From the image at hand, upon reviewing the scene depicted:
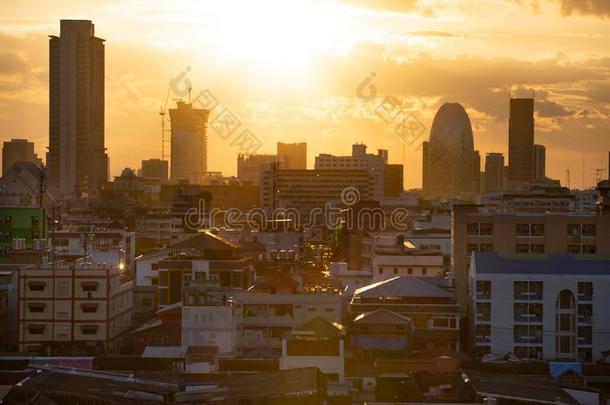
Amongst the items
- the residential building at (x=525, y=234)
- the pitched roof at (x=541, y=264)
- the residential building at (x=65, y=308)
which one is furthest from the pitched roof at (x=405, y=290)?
the residential building at (x=65, y=308)

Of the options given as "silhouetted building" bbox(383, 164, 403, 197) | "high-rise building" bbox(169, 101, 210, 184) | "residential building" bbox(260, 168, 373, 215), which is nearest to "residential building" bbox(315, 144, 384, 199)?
"silhouetted building" bbox(383, 164, 403, 197)

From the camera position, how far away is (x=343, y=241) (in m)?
42.0

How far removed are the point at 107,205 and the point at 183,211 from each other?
805 inches

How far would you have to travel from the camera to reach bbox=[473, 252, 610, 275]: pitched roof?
2231 centimetres

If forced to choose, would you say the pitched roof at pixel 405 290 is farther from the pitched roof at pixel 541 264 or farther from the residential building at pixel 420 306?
the pitched roof at pixel 541 264

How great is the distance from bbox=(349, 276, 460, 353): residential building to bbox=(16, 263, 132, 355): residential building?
4752 mm

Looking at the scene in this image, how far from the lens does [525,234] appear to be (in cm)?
2731

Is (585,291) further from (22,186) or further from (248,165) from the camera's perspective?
(248,165)

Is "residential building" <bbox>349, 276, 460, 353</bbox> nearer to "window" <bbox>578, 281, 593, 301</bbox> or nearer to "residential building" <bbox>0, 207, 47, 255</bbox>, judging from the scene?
"window" <bbox>578, 281, 593, 301</bbox>

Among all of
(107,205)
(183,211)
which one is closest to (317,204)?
(107,205)

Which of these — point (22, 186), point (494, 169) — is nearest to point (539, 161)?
point (494, 169)

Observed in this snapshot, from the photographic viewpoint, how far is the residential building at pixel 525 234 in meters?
27.1

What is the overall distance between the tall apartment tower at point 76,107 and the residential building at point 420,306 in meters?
95.7

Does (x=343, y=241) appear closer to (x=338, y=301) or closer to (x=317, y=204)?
(x=338, y=301)
